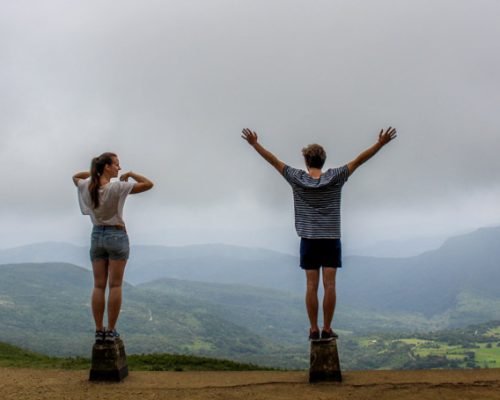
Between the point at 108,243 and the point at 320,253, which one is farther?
the point at 108,243

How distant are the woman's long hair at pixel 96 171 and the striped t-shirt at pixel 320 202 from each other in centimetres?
314

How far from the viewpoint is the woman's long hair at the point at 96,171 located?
8.79 m

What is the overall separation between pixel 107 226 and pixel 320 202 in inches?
140

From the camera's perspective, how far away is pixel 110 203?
8781mm

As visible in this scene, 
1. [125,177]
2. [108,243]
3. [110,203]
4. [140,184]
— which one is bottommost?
[108,243]

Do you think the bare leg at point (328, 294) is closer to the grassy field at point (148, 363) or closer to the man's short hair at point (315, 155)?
the man's short hair at point (315, 155)

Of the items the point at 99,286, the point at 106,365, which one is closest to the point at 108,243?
the point at 99,286

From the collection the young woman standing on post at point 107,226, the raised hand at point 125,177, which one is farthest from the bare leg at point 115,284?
the raised hand at point 125,177

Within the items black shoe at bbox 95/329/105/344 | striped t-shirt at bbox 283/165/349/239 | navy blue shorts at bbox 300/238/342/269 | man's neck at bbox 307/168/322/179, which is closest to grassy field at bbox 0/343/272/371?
black shoe at bbox 95/329/105/344

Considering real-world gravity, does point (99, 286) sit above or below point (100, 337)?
above

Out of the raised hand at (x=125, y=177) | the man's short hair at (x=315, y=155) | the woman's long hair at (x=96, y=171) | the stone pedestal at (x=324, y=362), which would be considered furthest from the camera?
the raised hand at (x=125, y=177)

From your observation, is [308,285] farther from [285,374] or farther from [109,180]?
[109,180]

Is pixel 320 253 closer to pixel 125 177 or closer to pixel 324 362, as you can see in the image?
pixel 324 362

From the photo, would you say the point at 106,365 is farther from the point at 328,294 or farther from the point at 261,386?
the point at 328,294
